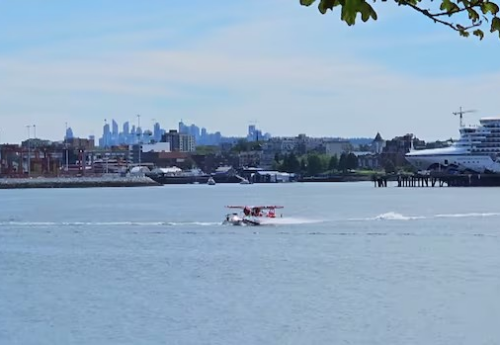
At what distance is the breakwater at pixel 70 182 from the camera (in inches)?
6885

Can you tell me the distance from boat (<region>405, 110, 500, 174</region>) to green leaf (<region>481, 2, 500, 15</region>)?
13337 cm

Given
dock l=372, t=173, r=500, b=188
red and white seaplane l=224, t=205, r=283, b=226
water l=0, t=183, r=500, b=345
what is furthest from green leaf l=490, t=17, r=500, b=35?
dock l=372, t=173, r=500, b=188

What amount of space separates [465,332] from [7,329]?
8917 mm

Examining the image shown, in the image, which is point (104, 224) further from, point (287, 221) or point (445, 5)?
point (445, 5)

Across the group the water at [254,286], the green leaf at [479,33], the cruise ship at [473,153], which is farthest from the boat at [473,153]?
the green leaf at [479,33]

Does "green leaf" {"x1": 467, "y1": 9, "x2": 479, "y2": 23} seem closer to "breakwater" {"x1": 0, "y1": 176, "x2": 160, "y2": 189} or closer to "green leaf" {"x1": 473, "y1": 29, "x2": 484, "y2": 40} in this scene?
"green leaf" {"x1": 473, "y1": 29, "x2": 484, "y2": 40}

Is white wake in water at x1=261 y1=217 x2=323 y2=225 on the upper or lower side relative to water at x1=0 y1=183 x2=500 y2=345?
lower

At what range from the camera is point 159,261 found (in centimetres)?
3484

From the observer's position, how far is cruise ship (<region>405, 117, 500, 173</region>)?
450 feet

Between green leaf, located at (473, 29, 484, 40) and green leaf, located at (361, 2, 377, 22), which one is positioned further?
green leaf, located at (473, 29, 484, 40)

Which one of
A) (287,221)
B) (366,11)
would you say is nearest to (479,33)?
(366,11)

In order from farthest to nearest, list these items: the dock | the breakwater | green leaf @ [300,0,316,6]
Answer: the breakwater < the dock < green leaf @ [300,0,316,6]

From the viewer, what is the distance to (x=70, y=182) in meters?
177

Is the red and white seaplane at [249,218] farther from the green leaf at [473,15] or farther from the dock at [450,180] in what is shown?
the dock at [450,180]
